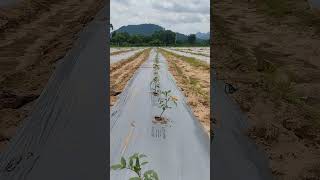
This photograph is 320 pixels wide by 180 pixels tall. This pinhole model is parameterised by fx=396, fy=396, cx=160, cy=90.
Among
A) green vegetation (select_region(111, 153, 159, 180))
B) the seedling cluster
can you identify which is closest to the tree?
the seedling cluster

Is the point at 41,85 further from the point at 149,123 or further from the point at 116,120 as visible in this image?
the point at 149,123

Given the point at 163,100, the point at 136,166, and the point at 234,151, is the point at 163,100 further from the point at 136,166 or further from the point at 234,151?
the point at 136,166

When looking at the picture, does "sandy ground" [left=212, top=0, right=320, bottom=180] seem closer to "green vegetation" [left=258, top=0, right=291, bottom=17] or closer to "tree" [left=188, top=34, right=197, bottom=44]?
"green vegetation" [left=258, top=0, right=291, bottom=17]

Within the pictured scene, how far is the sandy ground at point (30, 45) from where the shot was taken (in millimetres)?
13666

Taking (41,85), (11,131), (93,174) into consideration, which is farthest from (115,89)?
(93,174)

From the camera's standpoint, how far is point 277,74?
17219 millimetres

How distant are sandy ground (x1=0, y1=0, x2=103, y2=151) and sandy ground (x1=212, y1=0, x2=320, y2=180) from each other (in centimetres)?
762

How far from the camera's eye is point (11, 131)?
38.0 ft

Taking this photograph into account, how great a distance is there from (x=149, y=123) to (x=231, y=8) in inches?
838

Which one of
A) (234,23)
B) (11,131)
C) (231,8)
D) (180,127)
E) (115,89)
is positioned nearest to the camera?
(11,131)

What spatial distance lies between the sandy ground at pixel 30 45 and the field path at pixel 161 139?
3.17 meters

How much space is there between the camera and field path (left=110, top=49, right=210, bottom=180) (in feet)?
34.7

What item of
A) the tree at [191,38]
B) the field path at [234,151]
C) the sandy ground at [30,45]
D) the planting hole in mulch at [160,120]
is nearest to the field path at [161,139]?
the planting hole in mulch at [160,120]

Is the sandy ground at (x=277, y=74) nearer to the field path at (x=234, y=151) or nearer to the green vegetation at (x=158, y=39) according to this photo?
the field path at (x=234, y=151)
